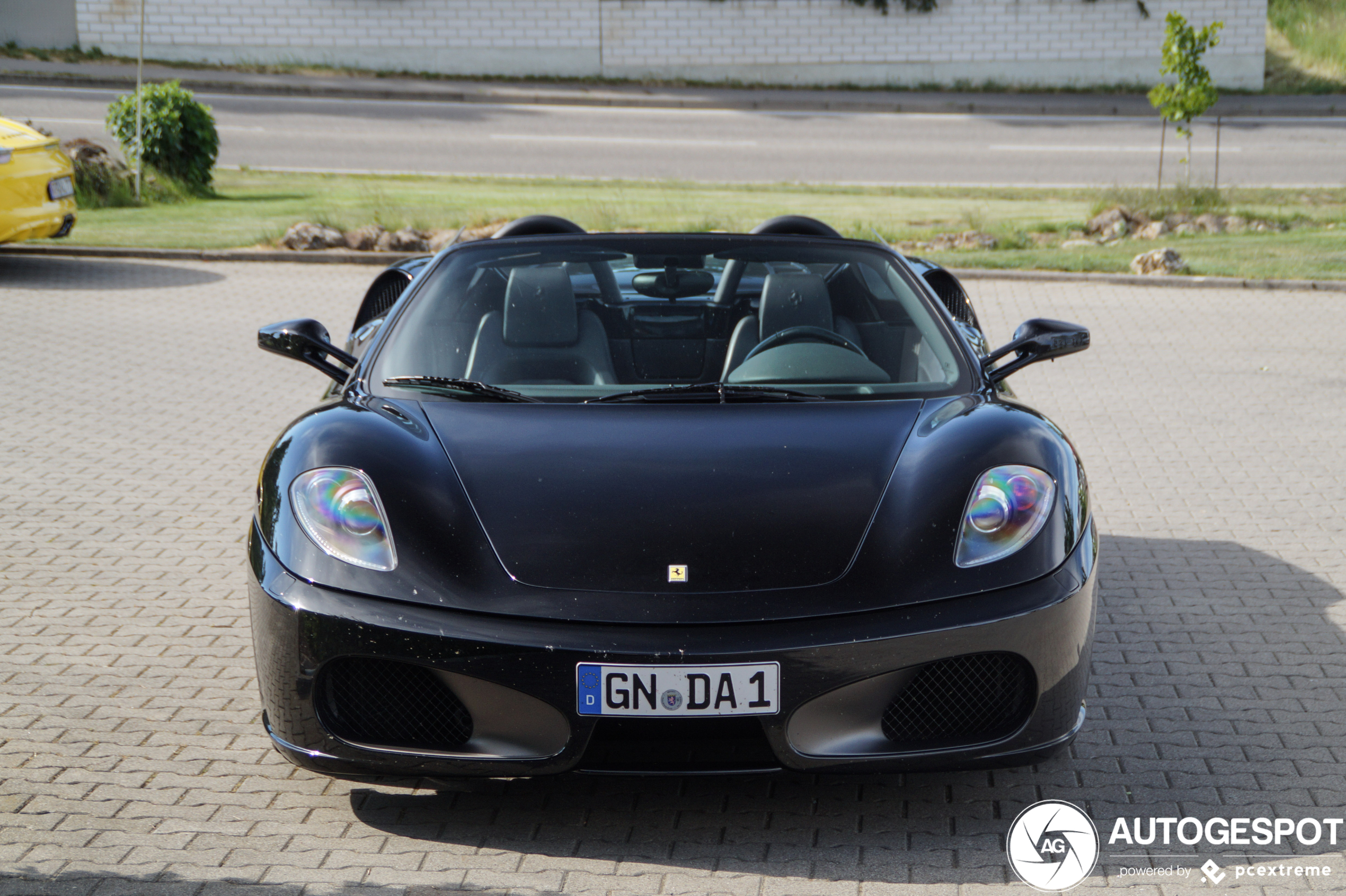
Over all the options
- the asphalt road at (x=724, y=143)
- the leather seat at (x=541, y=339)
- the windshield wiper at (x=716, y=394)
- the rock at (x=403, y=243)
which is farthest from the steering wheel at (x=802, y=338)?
the asphalt road at (x=724, y=143)

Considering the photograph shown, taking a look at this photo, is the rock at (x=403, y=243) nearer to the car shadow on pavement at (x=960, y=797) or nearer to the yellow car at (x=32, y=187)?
the yellow car at (x=32, y=187)

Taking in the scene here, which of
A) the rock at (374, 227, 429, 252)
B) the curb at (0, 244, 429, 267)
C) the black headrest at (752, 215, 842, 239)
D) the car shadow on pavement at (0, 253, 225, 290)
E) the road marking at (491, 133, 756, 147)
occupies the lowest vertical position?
the car shadow on pavement at (0, 253, 225, 290)

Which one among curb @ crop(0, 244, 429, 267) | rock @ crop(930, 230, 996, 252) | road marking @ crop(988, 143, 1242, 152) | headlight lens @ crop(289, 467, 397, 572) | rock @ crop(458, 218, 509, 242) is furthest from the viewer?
road marking @ crop(988, 143, 1242, 152)

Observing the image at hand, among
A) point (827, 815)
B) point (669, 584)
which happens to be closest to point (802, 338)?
point (669, 584)

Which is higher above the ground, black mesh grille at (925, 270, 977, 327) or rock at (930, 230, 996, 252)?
black mesh grille at (925, 270, 977, 327)

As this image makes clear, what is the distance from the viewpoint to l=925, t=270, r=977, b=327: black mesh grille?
5.34 m

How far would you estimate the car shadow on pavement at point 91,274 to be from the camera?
12.1 metres

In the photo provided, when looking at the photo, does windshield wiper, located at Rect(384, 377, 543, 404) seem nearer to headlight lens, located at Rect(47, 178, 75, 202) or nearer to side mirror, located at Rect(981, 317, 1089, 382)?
side mirror, located at Rect(981, 317, 1089, 382)

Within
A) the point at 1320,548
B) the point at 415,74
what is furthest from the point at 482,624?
the point at 415,74

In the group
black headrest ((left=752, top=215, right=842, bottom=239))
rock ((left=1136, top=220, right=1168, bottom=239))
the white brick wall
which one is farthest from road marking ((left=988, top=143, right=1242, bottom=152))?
black headrest ((left=752, top=215, right=842, bottom=239))

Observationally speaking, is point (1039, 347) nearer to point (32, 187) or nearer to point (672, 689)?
point (672, 689)

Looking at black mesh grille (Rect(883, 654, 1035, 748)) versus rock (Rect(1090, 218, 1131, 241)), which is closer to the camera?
black mesh grille (Rect(883, 654, 1035, 748))

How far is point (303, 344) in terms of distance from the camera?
405cm

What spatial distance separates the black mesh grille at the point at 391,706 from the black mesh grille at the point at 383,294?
2.96 meters
